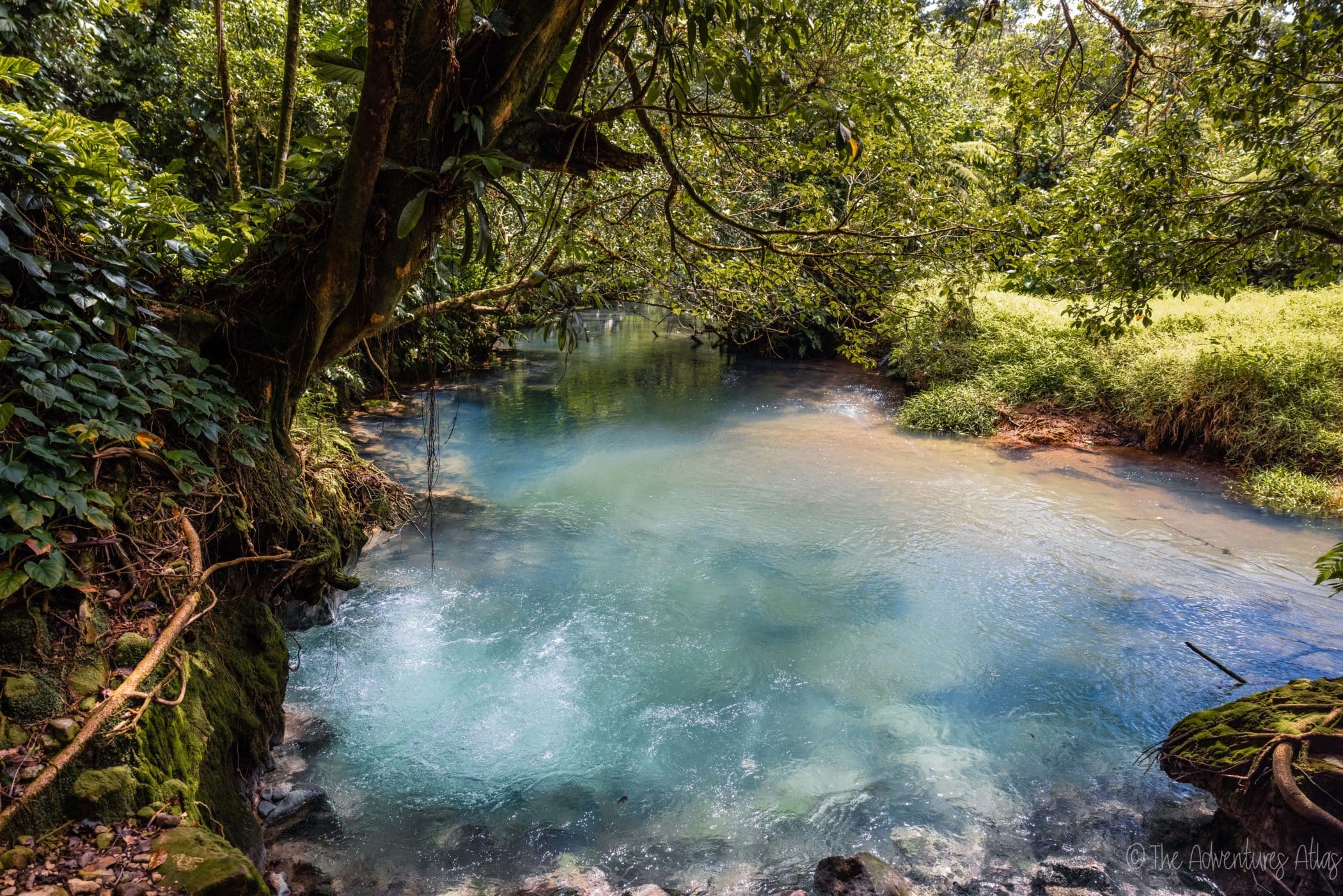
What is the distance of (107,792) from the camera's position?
2275 mm

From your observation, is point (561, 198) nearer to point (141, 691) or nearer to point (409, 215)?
point (409, 215)

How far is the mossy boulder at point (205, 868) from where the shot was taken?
2.07 m

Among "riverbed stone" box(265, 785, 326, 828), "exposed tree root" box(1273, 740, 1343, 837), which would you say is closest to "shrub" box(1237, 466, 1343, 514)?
"exposed tree root" box(1273, 740, 1343, 837)

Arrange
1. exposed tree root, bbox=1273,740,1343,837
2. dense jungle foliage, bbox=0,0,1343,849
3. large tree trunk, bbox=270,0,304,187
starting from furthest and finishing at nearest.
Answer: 1. large tree trunk, bbox=270,0,304,187
2. exposed tree root, bbox=1273,740,1343,837
3. dense jungle foliage, bbox=0,0,1343,849

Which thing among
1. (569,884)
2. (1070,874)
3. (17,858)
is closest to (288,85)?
(17,858)

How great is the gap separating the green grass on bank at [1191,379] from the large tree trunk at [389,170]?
5739 mm

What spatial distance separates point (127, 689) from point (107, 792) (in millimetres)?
379

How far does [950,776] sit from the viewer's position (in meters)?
4.39

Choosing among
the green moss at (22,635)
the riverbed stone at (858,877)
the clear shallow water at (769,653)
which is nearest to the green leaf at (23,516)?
the green moss at (22,635)

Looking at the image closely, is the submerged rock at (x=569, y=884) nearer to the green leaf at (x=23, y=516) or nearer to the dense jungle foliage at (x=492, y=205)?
the dense jungle foliage at (x=492, y=205)

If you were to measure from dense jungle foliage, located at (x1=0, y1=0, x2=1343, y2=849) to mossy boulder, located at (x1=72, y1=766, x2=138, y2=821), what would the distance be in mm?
672

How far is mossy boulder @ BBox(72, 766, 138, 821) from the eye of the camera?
2219 mm

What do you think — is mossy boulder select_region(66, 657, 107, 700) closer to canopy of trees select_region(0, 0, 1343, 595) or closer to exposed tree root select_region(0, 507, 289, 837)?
exposed tree root select_region(0, 507, 289, 837)

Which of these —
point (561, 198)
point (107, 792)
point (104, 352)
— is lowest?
point (107, 792)
